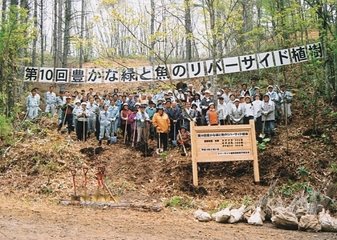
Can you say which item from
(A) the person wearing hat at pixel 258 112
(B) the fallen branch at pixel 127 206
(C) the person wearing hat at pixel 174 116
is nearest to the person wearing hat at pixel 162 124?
(C) the person wearing hat at pixel 174 116

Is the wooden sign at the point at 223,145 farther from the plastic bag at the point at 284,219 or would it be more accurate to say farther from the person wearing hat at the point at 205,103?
the person wearing hat at the point at 205,103

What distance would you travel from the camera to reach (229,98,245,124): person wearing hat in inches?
478

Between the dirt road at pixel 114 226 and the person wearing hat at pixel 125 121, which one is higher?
the person wearing hat at pixel 125 121

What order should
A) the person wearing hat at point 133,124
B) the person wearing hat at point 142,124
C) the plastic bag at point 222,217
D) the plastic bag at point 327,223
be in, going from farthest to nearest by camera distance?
1. the person wearing hat at point 133,124
2. the person wearing hat at point 142,124
3. the plastic bag at point 222,217
4. the plastic bag at point 327,223

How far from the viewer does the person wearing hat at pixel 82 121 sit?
13078 mm

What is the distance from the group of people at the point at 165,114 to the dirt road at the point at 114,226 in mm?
4668

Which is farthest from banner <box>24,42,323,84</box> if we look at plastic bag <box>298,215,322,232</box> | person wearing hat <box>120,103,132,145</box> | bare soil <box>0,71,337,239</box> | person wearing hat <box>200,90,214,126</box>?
plastic bag <box>298,215,322,232</box>

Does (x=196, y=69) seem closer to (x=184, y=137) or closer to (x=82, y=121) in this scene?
(x=184, y=137)

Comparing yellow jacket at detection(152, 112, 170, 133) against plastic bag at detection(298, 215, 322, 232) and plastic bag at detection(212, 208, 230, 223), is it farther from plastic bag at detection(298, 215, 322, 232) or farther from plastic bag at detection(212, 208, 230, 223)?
plastic bag at detection(298, 215, 322, 232)

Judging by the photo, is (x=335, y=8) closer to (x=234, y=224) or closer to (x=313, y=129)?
(x=313, y=129)

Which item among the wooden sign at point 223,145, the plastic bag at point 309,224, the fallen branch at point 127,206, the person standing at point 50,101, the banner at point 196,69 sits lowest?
the plastic bag at point 309,224

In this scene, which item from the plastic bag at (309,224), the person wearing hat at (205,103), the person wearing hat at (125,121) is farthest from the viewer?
the person wearing hat at (125,121)

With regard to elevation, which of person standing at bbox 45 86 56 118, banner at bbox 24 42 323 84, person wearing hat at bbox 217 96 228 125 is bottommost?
person wearing hat at bbox 217 96 228 125

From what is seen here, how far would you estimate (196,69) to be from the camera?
46.0 feet
